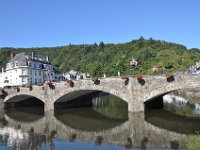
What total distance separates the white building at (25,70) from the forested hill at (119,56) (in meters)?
38.5

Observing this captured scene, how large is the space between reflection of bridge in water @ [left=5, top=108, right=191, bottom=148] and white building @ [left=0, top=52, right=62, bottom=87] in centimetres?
4196

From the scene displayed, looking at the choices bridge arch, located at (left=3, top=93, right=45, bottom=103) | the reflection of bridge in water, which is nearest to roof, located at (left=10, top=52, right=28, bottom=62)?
bridge arch, located at (left=3, top=93, right=45, bottom=103)

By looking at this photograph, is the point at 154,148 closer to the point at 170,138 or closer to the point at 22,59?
the point at 170,138

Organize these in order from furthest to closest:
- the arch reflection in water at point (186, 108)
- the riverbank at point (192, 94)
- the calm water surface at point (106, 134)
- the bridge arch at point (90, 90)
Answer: the riverbank at point (192, 94)
the bridge arch at point (90, 90)
the arch reflection in water at point (186, 108)
the calm water surface at point (106, 134)

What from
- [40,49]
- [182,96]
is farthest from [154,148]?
[40,49]

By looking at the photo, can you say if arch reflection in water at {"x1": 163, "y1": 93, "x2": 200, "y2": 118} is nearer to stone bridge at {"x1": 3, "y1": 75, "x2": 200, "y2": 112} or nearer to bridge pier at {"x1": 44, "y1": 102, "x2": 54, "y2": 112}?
stone bridge at {"x1": 3, "y1": 75, "x2": 200, "y2": 112}

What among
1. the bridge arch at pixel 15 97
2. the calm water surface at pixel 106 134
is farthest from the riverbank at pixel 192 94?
the bridge arch at pixel 15 97

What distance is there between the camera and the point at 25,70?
80.1 metres

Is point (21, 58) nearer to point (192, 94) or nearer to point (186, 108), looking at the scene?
point (192, 94)

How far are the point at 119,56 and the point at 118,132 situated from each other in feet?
409

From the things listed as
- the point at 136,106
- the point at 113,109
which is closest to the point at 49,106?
the point at 113,109

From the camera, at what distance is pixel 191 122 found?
1304 inches

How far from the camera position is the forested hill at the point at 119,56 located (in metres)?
125

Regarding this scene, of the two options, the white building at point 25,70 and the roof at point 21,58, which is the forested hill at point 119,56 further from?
the roof at point 21,58
